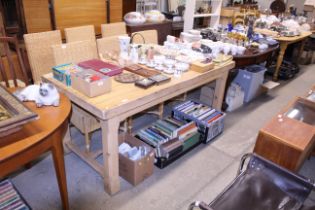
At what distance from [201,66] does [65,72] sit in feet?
3.44

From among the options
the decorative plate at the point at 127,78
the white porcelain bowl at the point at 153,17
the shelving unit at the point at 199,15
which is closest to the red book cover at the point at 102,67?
the decorative plate at the point at 127,78

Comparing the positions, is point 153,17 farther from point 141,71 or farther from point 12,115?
point 12,115

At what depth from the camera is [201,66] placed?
6.88 feet

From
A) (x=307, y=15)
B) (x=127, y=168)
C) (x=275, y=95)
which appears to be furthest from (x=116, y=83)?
(x=307, y=15)

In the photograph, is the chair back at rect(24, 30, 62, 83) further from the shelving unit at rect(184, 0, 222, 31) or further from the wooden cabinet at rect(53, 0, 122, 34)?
the shelving unit at rect(184, 0, 222, 31)

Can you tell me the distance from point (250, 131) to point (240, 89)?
64cm

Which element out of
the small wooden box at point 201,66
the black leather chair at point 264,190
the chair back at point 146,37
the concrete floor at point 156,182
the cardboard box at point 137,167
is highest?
the chair back at point 146,37

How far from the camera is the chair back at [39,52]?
7.75 feet

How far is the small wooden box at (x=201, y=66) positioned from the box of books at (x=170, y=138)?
0.49 meters

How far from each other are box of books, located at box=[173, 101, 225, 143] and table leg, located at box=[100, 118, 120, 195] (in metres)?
0.92

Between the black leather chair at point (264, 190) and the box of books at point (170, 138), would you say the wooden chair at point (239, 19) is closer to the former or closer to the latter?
the box of books at point (170, 138)

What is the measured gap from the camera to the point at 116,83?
1822mm

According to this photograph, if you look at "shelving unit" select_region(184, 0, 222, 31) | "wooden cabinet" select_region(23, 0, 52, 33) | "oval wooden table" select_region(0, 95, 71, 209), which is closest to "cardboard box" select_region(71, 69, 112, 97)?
"oval wooden table" select_region(0, 95, 71, 209)

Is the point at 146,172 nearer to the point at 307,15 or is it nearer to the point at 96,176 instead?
the point at 96,176
